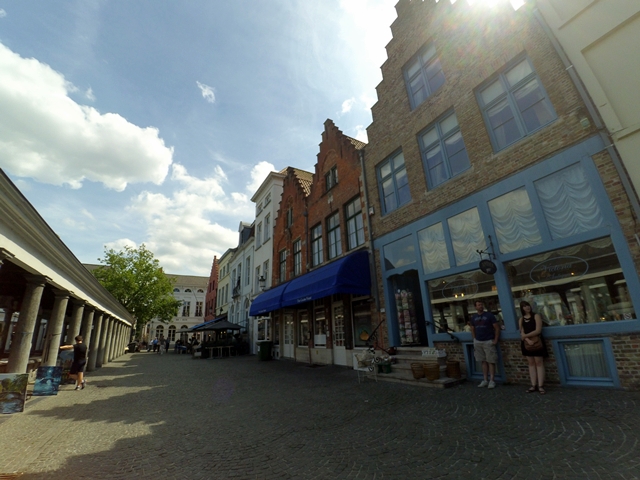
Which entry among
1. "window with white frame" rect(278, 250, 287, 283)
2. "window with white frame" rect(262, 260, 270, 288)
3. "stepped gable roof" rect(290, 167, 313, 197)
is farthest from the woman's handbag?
"window with white frame" rect(262, 260, 270, 288)

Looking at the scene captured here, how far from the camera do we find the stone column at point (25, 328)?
24.7 feet

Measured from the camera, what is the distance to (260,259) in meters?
23.9

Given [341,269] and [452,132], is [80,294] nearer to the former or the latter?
[341,269]

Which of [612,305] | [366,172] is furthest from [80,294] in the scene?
[612,305]

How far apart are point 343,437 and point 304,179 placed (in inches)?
692

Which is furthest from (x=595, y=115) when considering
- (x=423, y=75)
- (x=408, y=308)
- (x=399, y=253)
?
(x=408, y=308)

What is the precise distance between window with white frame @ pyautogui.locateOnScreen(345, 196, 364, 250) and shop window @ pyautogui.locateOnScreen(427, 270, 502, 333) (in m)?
4.11

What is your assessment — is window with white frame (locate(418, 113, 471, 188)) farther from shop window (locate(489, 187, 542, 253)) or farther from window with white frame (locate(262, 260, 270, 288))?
window with white frame (locate(262, 260, 270, 288))

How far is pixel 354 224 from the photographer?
43.4 feet

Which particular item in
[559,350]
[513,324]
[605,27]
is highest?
[605,27]

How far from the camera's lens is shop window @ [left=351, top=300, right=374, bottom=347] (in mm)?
11414

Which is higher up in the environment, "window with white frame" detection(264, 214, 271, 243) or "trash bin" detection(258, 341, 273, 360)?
"window with white frame" detection(264, 214, 271, 243)

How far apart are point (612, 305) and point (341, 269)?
710 centimetres

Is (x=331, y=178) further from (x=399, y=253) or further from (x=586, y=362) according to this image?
(x=586, y=362)
